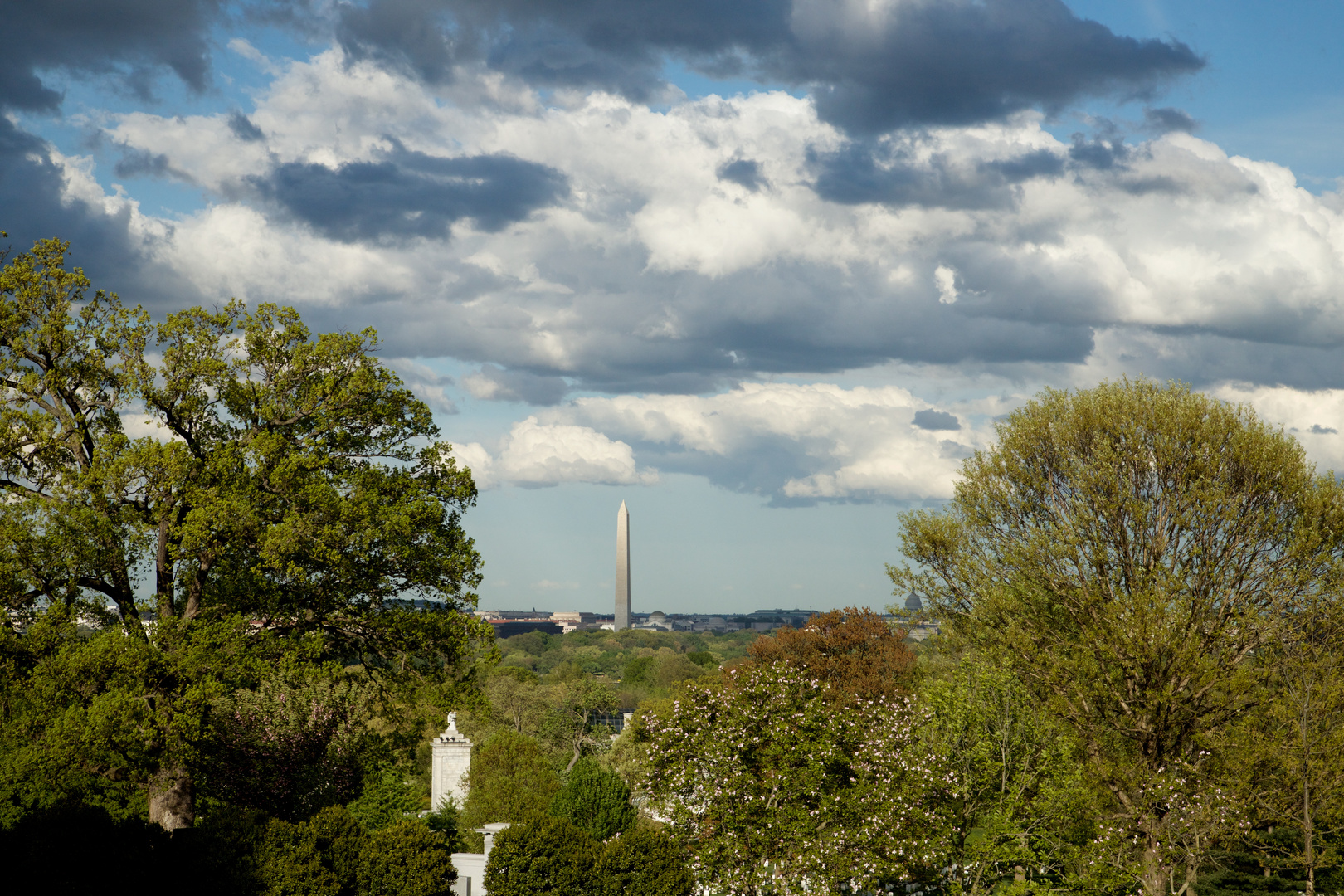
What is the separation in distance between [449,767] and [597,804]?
345 inches

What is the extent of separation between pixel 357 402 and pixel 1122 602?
59.9 feet

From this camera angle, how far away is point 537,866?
57.8ft

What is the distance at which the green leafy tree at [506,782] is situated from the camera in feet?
108

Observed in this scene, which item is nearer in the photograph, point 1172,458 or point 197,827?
point 197,827

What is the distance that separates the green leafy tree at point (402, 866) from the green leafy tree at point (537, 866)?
2.79 feet


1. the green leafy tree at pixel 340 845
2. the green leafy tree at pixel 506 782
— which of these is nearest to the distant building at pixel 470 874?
the green leafy tree at pixel 340 845

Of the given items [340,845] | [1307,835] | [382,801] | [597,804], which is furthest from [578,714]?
[1307,835]

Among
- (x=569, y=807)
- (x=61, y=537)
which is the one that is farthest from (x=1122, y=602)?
(x=61, y=537)

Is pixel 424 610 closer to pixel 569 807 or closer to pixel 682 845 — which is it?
pixel 682 845

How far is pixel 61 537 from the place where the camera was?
19.0 m

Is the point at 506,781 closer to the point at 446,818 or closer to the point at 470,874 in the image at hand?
the point at 446,818

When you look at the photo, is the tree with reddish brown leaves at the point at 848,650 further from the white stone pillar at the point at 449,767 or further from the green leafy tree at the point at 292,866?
the green leafy tree at the point at 292,866

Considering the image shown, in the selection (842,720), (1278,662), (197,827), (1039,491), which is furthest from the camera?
(1039,491)

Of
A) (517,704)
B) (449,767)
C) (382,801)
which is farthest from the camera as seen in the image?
(517,704)
